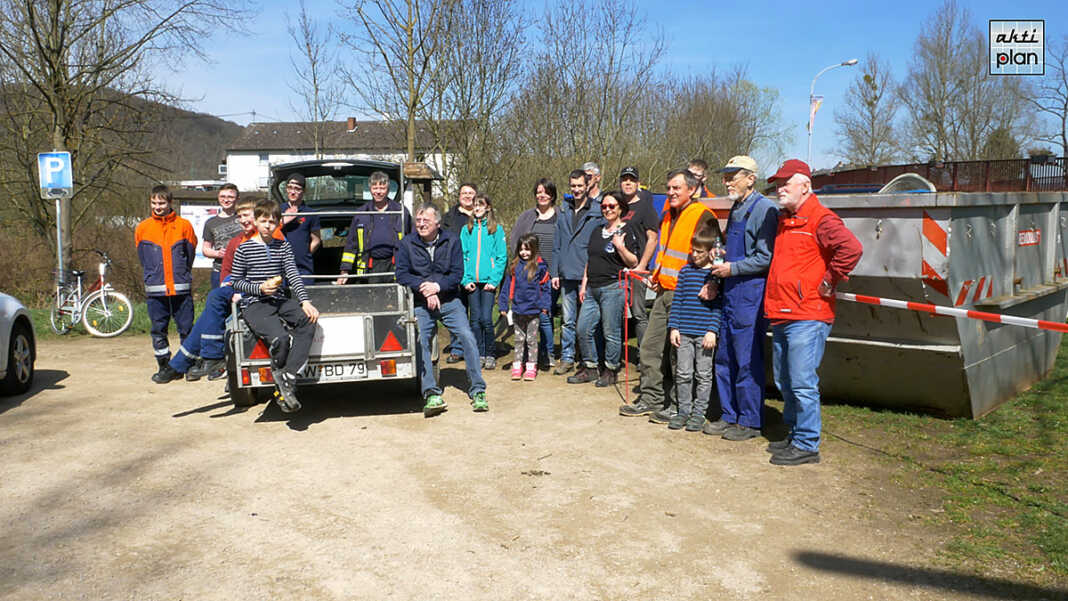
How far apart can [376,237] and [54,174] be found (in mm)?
7644

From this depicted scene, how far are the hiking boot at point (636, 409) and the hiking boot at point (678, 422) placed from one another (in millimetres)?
429

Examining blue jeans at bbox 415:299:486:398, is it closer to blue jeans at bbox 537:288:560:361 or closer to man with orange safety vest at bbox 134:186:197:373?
blue jeans at bbox 537:288:560:361

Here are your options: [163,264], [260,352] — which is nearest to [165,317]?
[163,264]

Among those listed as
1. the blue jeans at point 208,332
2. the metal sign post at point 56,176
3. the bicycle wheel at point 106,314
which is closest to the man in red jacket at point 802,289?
the blue jeans at point 208,332

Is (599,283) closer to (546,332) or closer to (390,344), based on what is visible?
(546,332)

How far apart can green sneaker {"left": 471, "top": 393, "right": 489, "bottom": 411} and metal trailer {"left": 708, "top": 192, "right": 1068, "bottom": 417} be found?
9.99 feet

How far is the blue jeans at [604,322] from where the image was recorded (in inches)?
317

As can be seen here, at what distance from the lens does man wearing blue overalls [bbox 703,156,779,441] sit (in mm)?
5977

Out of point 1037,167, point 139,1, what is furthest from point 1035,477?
point 1037,167

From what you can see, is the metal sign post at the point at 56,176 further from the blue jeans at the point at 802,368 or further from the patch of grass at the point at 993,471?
the patch of grass at the point at 993,471

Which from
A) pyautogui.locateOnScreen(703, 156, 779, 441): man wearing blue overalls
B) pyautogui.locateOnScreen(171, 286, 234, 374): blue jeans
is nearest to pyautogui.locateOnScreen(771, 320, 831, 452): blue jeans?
pyautogui.locateOnScreen(703, 156, 779, 441): man wearing blue overalls

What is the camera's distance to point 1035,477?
5160 mm

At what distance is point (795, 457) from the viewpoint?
5602mm

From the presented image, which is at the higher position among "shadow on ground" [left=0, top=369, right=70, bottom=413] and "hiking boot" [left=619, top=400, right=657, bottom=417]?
"shadow on ground" [left=0, top=369, right=70, bottom=413]
